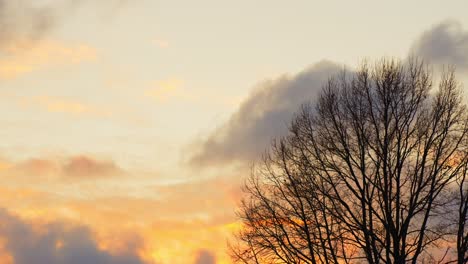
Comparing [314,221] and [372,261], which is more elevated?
[314,221]

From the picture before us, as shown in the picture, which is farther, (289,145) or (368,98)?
(289,145)

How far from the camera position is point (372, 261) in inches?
1246

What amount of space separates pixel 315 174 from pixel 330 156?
1.18 meters

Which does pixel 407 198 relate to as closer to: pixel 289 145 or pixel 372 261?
pixel 372 261

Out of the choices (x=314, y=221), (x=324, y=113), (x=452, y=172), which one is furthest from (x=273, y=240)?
(x=452, y=172)

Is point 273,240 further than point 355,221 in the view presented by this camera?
Yes

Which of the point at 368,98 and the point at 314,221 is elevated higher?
the point at 368,98

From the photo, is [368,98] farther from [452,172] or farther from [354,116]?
[452,172]

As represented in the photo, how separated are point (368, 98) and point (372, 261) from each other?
7577 mm

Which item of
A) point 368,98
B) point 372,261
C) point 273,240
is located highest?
point 368,98

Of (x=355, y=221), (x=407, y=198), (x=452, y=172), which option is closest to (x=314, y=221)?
(x=355, y=221)

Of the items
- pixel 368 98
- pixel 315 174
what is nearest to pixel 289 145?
pixel 315 174

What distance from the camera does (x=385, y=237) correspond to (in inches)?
1258

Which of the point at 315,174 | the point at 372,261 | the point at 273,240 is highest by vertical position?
the point at 315,174
